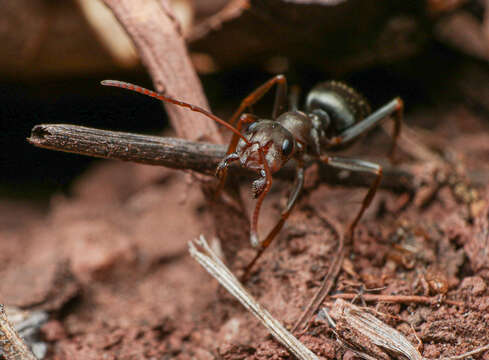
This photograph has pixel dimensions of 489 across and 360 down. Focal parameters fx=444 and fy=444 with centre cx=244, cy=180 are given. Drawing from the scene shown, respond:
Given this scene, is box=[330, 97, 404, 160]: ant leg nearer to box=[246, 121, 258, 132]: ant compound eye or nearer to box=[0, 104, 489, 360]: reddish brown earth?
box=[0, 104, 489, 360]: reddish brown earth

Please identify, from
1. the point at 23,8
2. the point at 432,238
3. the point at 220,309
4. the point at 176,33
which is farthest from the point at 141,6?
the point at 432,238

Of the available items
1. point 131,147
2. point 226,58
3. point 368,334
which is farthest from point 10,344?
point 226,58

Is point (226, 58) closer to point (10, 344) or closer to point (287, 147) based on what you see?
point (287, 147)

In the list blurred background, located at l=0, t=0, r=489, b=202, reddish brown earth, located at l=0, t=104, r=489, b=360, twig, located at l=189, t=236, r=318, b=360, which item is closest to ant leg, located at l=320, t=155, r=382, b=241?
reddish brown earth, located at l=0, t=104, r=489, b=360

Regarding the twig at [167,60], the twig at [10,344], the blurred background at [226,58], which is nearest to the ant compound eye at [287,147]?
the twig at [167,60]

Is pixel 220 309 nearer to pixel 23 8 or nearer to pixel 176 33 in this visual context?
pixel 176 33

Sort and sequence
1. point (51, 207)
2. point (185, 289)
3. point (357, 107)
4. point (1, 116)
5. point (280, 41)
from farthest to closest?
point (1, 116) → point (51, 207) → point (280, 41) → point (357, 107) → point (185, 289)

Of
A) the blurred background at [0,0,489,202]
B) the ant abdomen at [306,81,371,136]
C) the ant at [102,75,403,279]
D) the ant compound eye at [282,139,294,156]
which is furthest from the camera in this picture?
the blurred background at [0,0,489,202]
